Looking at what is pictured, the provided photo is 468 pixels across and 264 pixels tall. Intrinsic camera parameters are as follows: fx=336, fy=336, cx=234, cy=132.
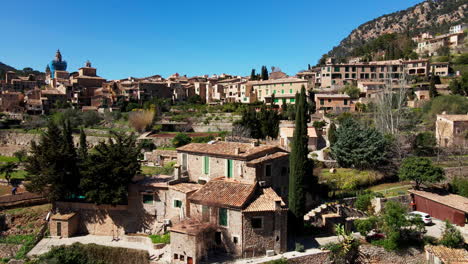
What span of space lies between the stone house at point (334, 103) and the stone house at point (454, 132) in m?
16.8

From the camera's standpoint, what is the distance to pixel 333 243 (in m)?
20.9

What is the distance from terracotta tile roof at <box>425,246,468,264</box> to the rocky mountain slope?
119 meters

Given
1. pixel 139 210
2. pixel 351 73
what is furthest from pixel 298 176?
A: pixel 351 73

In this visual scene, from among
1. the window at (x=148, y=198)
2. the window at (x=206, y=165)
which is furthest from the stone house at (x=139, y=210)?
Result: the window at (x=206, y=165)

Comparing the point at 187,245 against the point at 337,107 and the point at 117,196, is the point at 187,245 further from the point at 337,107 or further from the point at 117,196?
the point at 337,107

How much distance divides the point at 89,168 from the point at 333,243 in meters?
16.7

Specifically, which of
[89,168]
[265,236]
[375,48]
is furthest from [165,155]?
[375,48]

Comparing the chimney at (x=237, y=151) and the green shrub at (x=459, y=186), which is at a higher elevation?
the chimney at (x=237, y=151)

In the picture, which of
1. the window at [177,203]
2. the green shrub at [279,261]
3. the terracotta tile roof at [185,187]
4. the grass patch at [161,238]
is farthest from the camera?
the window at [177,203]

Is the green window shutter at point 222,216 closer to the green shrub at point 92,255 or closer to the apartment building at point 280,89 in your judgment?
the green shrub at point 92,255

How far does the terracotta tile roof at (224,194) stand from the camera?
64.7 feet

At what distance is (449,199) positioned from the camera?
25922 mm

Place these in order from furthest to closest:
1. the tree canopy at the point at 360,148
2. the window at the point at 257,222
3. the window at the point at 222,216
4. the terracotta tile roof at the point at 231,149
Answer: the tree canopy at the point at 360,148 < the terracotta tile roof at the point at 231,149 < the window at the point at 222,216 < the window at the point at 257,222

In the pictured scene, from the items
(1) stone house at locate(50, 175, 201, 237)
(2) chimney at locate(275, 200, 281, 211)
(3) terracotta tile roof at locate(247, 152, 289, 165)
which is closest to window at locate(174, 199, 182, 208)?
(1) stone house at locate(50, 175, 201, 237)
